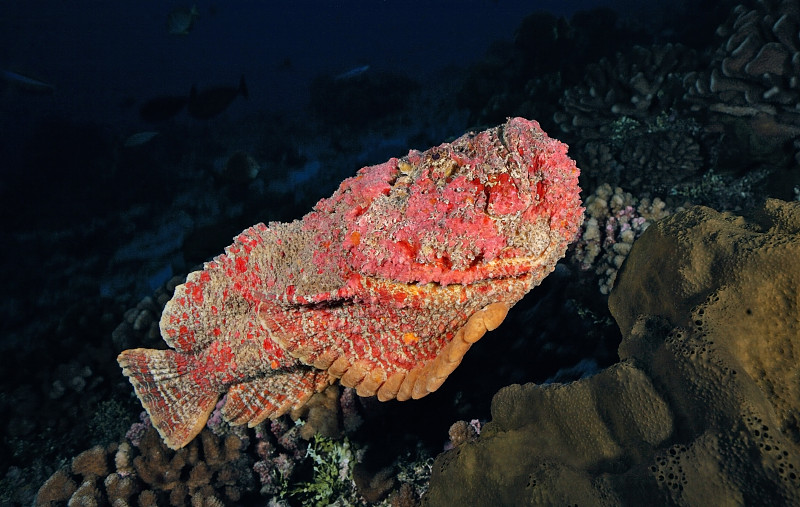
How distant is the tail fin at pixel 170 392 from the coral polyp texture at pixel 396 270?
10.7 inches

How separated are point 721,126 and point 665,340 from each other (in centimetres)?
464

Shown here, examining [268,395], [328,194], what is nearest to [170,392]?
[268,395]

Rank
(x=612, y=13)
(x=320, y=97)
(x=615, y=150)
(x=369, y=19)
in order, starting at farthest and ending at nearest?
1. (x=369, y=19)
2. (x=320, y=97)
3. (x=612, y=13)
4. (x=615, y=150)

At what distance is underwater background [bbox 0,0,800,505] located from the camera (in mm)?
3445

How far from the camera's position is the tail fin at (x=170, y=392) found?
9.97ft

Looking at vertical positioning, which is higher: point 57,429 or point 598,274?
point 598,274

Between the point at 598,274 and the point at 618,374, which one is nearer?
the point at 618,374

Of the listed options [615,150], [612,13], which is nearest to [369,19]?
[612,13]

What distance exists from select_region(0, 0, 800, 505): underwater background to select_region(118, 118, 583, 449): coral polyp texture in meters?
0.81

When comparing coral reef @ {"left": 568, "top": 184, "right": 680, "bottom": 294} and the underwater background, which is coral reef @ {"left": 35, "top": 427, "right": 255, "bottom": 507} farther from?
coral reef @ {"left": 568, "top": 184, "right": 680, "bottom": 294}

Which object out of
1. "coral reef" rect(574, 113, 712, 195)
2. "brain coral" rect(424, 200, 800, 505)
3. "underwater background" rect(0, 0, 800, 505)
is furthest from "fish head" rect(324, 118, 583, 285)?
"coral reef" rect(574, 113, 712, 195)

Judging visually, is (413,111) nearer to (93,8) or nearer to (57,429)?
(57,429)

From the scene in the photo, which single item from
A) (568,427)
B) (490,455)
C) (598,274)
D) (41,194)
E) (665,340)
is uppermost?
(665,340)

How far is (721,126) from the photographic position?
194 inches
